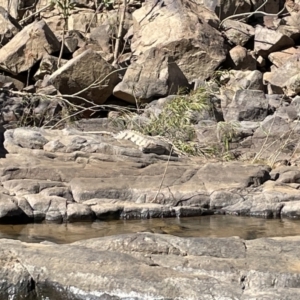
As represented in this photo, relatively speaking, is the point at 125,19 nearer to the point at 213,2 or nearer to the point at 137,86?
the point at 213,2

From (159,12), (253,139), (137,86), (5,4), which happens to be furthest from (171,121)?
(5,4)

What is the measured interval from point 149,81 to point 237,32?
3.28m

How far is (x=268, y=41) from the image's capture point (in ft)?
47.8

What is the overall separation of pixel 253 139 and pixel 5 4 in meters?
7.58

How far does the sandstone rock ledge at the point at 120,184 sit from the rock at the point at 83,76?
3.01m

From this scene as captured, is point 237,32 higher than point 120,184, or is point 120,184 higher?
point 237,32

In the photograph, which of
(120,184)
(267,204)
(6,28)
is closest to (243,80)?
(6,28)

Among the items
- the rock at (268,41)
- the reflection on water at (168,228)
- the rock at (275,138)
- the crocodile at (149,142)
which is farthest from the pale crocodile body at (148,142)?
the rock at (268,41)

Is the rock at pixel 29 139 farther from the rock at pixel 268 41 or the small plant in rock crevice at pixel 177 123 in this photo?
the rock at pixel 268 41

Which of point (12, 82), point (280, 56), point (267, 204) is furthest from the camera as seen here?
point (280, 56)

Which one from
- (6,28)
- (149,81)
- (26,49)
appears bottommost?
(149,81)

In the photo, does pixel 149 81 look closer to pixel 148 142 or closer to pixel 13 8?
pixel 148 142

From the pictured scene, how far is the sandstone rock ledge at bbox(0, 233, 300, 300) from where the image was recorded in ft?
14.6

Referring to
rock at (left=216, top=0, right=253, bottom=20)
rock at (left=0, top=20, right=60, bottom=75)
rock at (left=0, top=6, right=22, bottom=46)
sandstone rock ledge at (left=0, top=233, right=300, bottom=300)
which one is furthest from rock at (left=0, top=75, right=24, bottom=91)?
sandstone rock ledge at (left=0, top=233, right=300, bottom=300)
